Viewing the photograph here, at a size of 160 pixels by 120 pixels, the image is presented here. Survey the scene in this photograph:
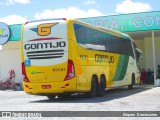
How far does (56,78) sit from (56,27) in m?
2.04

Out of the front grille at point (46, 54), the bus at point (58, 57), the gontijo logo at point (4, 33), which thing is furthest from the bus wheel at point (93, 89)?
the gontijo logo at point (4, 33)

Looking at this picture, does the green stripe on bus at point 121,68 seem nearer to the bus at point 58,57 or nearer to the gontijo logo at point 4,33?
the bus at point 58,57

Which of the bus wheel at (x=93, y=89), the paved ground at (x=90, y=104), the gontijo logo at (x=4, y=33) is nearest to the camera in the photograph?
the paved ground at (x=90, y=104)

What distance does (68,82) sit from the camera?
52.5 ft

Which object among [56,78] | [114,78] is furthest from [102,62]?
[56,78]

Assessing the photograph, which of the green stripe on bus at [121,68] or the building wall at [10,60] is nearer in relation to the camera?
the green stripe on bus at [121,68]

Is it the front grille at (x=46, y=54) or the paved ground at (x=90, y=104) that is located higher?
the front grille at (x=46, y=54)

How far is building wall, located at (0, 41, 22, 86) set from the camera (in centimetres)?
3272

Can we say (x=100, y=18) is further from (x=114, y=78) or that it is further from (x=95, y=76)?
(x=95, y=76)

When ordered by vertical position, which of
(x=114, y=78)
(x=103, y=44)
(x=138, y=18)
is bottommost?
(x=114, y=78)

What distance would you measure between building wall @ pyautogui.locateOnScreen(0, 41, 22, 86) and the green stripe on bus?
1214cm

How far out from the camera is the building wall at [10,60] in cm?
3272

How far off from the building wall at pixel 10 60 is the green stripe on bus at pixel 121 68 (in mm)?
12137

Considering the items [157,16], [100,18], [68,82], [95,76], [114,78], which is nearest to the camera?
[68,82]
